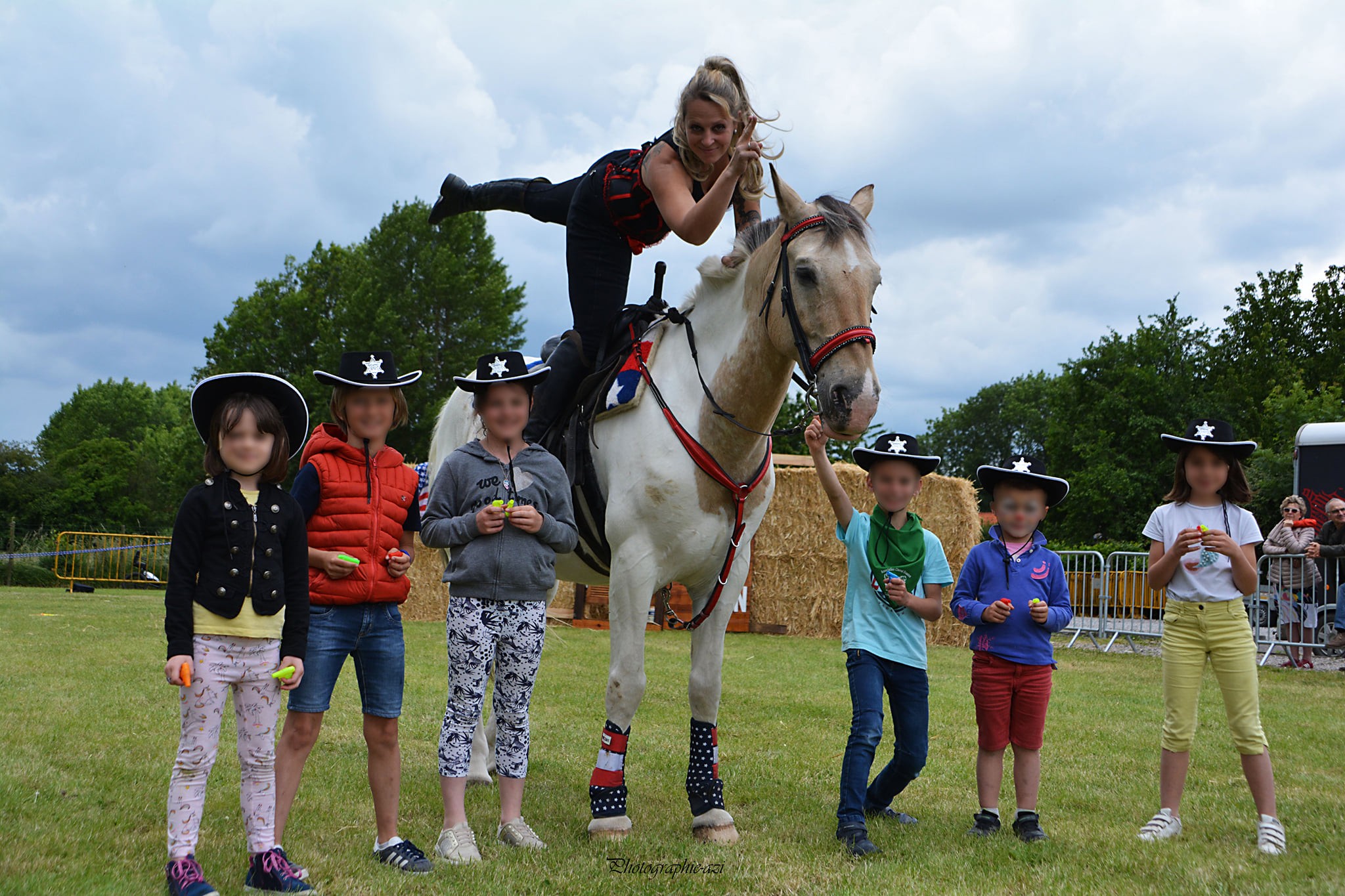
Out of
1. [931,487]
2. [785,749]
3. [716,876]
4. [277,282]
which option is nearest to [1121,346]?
[931,487]

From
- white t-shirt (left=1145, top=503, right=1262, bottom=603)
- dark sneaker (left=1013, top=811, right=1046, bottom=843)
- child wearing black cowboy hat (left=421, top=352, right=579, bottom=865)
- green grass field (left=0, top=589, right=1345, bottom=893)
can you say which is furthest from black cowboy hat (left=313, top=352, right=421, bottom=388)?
white t-shirt (left=1145, top=503, right=1262, bottom=603)

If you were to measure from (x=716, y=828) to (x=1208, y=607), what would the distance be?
8.53ft

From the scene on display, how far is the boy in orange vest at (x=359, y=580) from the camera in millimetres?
3684

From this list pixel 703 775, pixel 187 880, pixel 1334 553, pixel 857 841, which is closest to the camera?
pixel 187 880

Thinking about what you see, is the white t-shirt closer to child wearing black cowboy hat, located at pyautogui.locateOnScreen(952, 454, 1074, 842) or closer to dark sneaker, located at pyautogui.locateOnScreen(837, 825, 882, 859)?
child wearing black cowboy hat, located at pyautogui.locateOnScreen(952, 454, 1074, 842)

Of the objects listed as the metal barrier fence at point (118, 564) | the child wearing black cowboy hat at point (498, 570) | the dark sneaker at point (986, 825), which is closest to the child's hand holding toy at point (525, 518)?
the child wearing black cowboy hat at point (498, 570)

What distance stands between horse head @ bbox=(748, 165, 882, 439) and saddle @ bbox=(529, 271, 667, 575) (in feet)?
2.74

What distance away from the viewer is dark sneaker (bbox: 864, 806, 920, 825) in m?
4.77

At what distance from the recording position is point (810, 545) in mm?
16859

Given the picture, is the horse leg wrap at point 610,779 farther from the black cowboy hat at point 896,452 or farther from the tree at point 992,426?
the tree at point 992,426

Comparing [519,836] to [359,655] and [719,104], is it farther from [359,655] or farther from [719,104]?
[719,104]

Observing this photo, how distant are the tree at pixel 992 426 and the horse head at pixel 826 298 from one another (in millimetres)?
62262

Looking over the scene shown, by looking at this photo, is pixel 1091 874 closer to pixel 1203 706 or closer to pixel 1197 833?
pixel 1197 833

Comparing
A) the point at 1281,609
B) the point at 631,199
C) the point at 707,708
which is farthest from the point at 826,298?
the point at 1281,609
